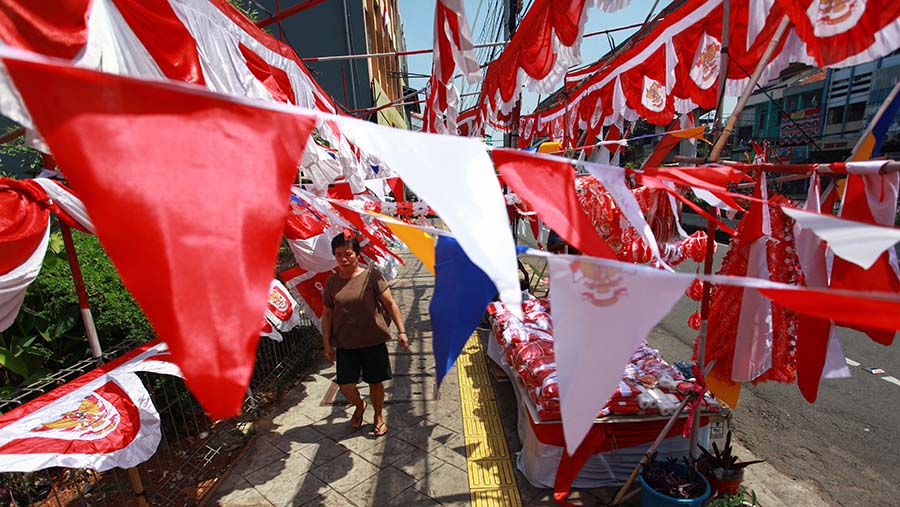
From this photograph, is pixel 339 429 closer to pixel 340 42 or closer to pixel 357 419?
pixel 357 419

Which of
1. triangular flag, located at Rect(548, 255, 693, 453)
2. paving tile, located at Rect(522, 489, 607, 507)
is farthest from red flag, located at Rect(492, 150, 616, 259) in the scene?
paving tile, located at Rect(522, 489, 607, 507)

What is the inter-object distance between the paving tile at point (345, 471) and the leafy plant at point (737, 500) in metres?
2.78

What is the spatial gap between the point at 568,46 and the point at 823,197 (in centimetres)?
215

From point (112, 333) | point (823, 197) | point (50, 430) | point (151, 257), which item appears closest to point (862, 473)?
point (823, 197)

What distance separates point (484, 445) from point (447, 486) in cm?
65

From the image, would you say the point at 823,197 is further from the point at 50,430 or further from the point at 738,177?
the point at 50,430

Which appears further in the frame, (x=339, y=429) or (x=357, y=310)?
(x=339, y=429)

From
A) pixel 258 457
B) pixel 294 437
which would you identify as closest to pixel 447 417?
pixel 294 437

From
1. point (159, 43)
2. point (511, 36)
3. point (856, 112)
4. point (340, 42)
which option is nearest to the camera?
point (159, 43)

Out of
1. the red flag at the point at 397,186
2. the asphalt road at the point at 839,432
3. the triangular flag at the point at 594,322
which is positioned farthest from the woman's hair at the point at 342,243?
the asphalt road at the point at 839,432

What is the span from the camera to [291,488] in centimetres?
351

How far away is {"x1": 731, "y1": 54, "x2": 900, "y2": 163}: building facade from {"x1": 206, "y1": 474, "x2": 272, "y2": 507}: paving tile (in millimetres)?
19778

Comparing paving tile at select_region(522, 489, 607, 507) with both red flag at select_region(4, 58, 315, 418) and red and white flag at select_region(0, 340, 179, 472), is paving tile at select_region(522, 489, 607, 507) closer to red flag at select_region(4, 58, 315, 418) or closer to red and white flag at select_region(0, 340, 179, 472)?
red and white flag at select_region(0, 340, 179, 472)

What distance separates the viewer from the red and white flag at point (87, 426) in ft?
6.63
